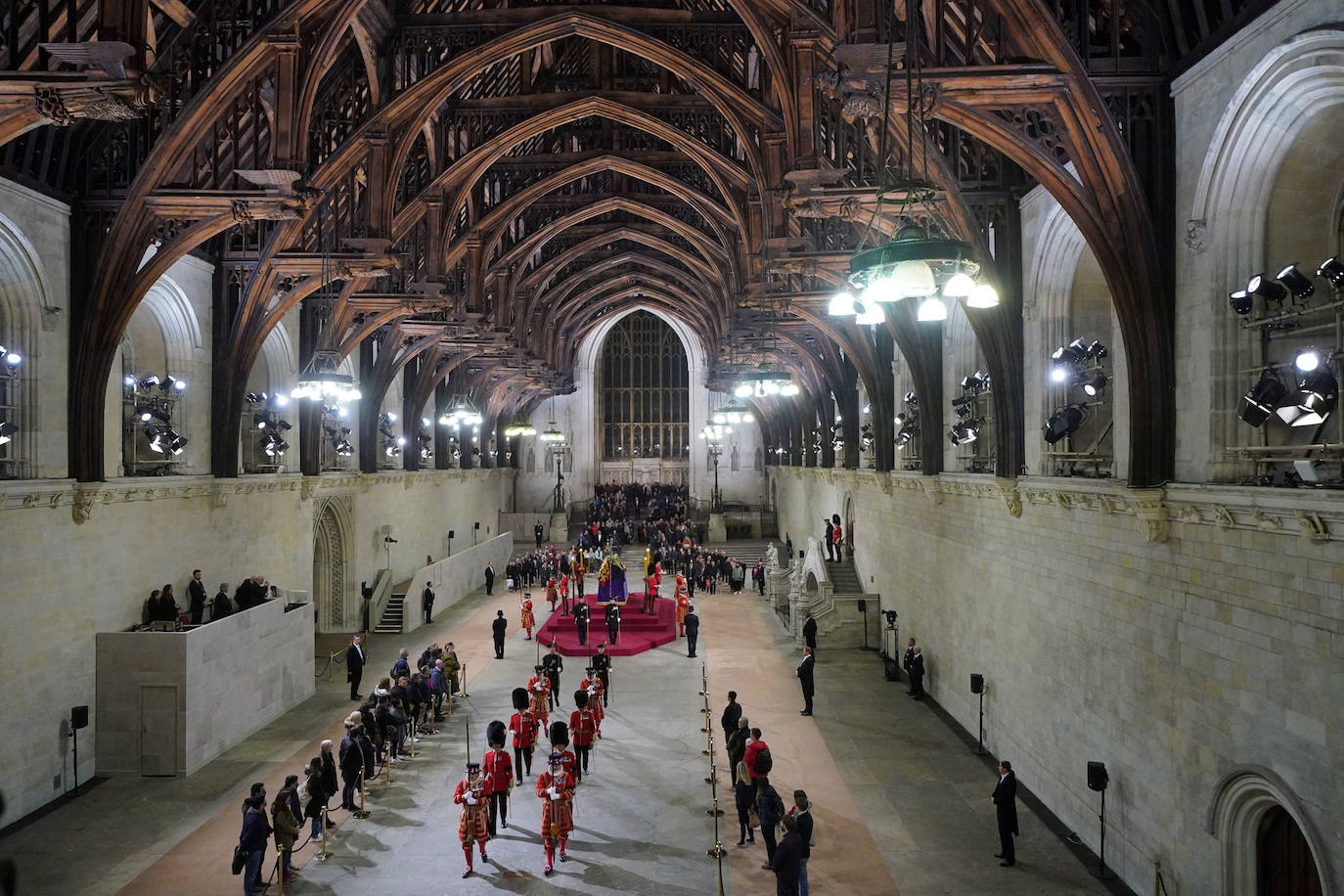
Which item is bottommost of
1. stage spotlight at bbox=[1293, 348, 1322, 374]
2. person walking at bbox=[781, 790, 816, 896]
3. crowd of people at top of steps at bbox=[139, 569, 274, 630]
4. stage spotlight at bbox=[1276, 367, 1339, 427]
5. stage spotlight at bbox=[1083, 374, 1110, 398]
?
person walking at bbox=[781, 790, 816, 896]

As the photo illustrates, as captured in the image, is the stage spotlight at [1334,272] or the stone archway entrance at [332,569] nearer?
the stage spotlight at [1334,272]

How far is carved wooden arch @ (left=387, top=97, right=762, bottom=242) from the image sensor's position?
59.6ft

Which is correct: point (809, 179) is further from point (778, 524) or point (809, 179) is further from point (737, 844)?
point (778, 524)

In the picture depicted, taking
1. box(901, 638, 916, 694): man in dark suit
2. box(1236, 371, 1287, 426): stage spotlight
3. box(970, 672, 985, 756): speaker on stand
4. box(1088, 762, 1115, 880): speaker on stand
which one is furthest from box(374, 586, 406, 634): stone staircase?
box(1236, 371, 1287, 426): stage spotlight

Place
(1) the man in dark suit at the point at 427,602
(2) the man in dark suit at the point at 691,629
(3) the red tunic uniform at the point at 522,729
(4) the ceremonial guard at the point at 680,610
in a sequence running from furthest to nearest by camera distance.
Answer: (1) the man in dark suit at the point at 427,602 → (4) the ceremonial guard at the point at 680,610 → (2) the man in dark suit at the point at 691,629 → (3) the red tunic uniform at the point at 522,729

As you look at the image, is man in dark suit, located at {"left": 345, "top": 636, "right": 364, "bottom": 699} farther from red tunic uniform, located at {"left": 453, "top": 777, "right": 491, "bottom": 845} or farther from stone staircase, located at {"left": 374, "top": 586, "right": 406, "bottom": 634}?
red tunic uniform, located at {"left": 453, "top": 777, "right": 491, "bottom": 845}

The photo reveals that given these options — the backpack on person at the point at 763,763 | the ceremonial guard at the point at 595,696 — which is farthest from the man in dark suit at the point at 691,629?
the backpack on person at the point at 763,763

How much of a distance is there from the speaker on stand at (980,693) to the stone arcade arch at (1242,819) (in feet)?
17.9

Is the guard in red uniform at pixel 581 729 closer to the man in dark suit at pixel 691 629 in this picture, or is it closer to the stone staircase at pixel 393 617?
the man in dark suit at pixel 691 629

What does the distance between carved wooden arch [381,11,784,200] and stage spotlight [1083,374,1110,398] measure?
7226 millimetres

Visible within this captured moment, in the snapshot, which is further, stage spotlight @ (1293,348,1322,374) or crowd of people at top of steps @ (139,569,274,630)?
crowd of people at top of steps @ (139,569,274,630)

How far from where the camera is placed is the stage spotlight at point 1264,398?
22.4 feet

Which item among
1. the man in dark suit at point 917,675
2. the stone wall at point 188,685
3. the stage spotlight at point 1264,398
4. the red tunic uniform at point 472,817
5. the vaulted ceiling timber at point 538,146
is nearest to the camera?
the stage spotlight at point 1264,398

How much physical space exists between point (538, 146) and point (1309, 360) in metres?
20.6
